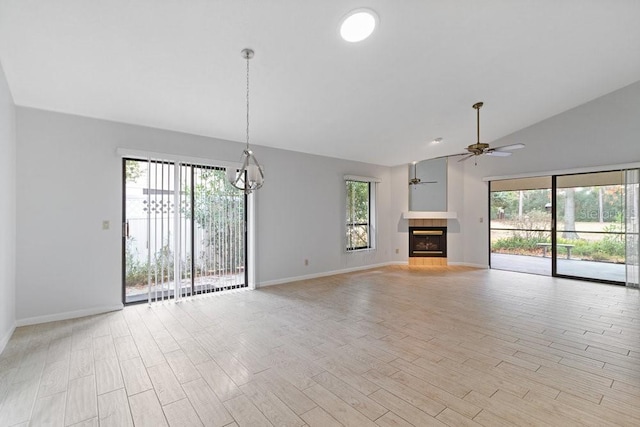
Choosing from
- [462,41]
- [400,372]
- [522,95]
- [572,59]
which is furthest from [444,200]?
[400,372]

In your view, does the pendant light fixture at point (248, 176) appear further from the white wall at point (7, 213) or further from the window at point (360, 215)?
the window at point (360, 215)

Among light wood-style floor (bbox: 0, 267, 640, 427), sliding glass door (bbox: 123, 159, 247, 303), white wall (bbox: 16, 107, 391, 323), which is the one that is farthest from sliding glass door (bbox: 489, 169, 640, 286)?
white wall (bbox: 16, 107, 391, 323)

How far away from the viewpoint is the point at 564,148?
586cm

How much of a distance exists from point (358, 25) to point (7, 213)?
4.15 meters

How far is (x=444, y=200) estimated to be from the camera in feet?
24.7

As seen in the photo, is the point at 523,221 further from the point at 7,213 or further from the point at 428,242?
the point at 7,213

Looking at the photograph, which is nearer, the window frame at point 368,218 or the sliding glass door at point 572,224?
the sliding glass door at point 572,224

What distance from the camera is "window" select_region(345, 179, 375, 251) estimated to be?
6832 millimetres

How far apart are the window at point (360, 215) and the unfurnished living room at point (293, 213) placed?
12.7 inches

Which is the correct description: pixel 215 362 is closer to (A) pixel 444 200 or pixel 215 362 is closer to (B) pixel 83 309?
(B) pixel 83 309

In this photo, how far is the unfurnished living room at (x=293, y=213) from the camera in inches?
87.6

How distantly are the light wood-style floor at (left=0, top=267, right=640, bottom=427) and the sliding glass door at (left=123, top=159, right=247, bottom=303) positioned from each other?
453 millimetres

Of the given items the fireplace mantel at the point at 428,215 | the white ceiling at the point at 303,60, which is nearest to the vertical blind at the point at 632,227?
the white ceiling at the point at 303,60

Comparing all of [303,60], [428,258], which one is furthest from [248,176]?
[428,258]
